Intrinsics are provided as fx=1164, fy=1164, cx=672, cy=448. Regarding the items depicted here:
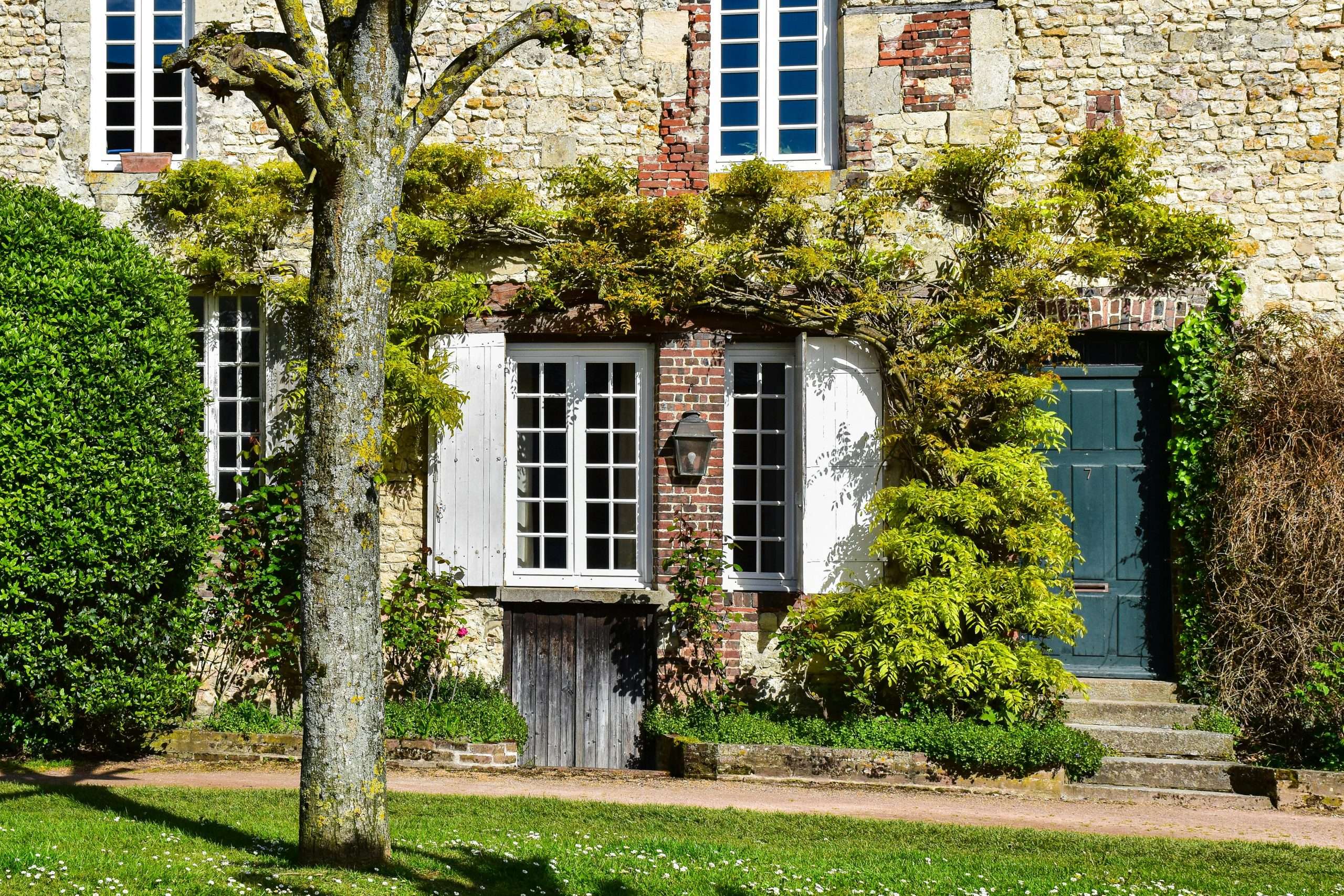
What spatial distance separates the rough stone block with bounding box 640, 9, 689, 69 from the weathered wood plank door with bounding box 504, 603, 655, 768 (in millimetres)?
4104

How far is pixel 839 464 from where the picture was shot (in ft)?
27.3

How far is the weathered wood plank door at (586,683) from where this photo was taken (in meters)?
8.49

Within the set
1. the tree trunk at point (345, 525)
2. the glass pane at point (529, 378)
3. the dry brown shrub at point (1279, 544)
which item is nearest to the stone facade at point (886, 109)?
the dry brown shrub at point (1279, 544)

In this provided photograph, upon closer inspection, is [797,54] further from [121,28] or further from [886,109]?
[121,28]

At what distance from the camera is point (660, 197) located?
8531 mm

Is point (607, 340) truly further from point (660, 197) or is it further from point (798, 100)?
point (798, 100)

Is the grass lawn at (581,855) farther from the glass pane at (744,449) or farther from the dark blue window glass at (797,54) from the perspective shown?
the dark blue window glass at (797,54)

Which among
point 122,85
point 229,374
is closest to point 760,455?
point 229,374

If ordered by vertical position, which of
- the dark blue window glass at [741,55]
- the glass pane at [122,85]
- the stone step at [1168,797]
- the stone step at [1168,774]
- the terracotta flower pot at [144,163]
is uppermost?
the dark blue window glass at [741,55]

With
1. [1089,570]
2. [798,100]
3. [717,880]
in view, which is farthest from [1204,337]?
[717,880]

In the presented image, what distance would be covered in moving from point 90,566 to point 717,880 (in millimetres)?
4601

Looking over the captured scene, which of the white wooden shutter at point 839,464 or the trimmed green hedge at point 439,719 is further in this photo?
the white wooden shutter at point 839,464

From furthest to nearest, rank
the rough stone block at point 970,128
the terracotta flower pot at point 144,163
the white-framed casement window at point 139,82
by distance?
the white-framed casement window at point 139,82, the terracotta flower pot at point 144,163, the rough stone block at point 970,128

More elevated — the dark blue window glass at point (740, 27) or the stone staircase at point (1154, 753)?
the dark blue window glass at point (740, 27)
